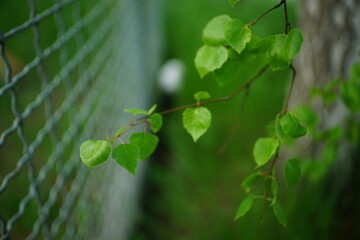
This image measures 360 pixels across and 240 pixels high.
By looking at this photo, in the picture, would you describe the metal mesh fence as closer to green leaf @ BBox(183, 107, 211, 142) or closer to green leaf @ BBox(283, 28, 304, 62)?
green leaf @ BBox(183, 107, 211, 142)

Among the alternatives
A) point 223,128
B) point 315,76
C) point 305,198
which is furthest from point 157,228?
point 315,76

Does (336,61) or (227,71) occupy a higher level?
(336,61)

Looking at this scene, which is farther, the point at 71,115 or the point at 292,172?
the point at 71,115

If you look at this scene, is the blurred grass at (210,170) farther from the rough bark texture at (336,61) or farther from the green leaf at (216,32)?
the green leaf at (216,32)

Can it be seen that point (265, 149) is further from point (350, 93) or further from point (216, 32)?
point (350, 93)

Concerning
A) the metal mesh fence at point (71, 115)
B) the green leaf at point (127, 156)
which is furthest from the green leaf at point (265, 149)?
the metal mesh fence at point (71, 115)

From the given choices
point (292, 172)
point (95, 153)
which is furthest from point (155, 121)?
point (292, 172)

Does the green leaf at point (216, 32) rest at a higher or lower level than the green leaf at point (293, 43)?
higher
